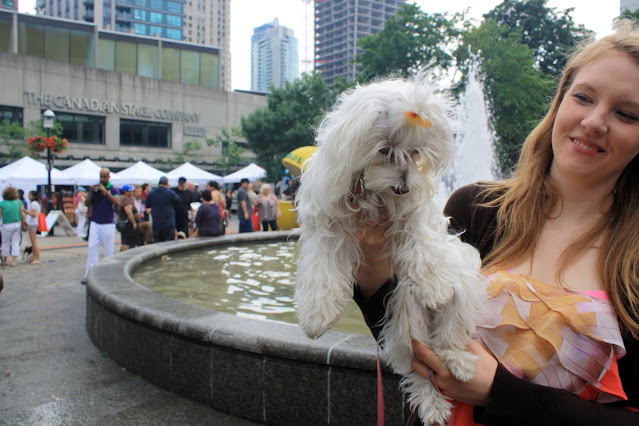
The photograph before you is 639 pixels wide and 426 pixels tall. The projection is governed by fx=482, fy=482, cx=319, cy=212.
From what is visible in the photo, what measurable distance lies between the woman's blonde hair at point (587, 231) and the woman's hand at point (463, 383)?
0.36 meters

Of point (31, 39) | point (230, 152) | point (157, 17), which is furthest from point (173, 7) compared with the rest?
point (230, 152)

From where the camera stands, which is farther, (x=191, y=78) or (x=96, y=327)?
(x=191, y=78)

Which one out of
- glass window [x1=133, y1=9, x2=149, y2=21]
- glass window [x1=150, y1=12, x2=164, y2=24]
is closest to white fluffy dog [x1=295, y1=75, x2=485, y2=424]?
glass window [x1=133, y1=9, x2=149, y2=21]

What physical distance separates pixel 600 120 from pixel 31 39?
54937mm

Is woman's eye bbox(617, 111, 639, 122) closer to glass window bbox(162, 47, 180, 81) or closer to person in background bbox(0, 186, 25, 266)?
person in background bbox(0, 186, 25, 266)

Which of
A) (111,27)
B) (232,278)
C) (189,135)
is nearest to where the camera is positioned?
(232,278)

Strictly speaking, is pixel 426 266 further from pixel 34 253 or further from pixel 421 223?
pixel 34 253

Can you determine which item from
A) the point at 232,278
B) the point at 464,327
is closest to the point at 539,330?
the point at 464,327

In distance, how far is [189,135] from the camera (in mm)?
47094

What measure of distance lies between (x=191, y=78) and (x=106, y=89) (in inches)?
449

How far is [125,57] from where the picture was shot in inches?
1939

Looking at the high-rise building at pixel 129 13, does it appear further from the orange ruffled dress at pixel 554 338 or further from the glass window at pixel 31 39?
the orange ruffled dress at pixel 554 338

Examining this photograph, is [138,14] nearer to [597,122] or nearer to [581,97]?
[581,97]

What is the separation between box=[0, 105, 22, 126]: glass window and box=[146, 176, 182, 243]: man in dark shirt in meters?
34.7
